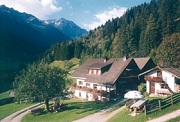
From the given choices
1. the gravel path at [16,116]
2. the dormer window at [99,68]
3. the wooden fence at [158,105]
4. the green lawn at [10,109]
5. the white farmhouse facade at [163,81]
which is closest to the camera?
the wooden fence at [158,105]

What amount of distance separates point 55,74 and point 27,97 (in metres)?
7.24

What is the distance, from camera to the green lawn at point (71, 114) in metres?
47.3

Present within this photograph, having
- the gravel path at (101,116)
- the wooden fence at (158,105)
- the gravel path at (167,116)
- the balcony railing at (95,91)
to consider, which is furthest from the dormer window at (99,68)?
the gravel path at (167,116)

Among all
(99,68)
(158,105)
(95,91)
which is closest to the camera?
(158,105)

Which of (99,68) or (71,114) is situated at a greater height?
(99,68)

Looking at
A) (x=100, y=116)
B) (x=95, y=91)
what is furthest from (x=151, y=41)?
(x=100, y=116)

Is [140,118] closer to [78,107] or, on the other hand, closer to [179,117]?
[179,117]

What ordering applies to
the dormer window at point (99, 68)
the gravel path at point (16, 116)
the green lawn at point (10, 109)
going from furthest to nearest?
1. the dormer window at point (99, 68)
2. the green lawn at point (10, 109)
3. the gravel path at point (16, 116)

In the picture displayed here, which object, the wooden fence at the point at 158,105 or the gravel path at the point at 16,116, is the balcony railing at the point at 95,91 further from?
the wooden fence at the point at 158,105

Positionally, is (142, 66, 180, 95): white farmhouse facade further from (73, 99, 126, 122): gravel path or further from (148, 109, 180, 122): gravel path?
(148, 109, 180, 122): gravel path

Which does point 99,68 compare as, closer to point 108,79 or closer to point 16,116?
point 108,79

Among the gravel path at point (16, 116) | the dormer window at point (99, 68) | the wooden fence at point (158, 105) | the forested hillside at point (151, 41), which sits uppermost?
the forested hillside at point (151, 41)

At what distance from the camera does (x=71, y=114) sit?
162 ft

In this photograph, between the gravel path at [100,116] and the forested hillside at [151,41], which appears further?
the forested hillside at [151,41]
